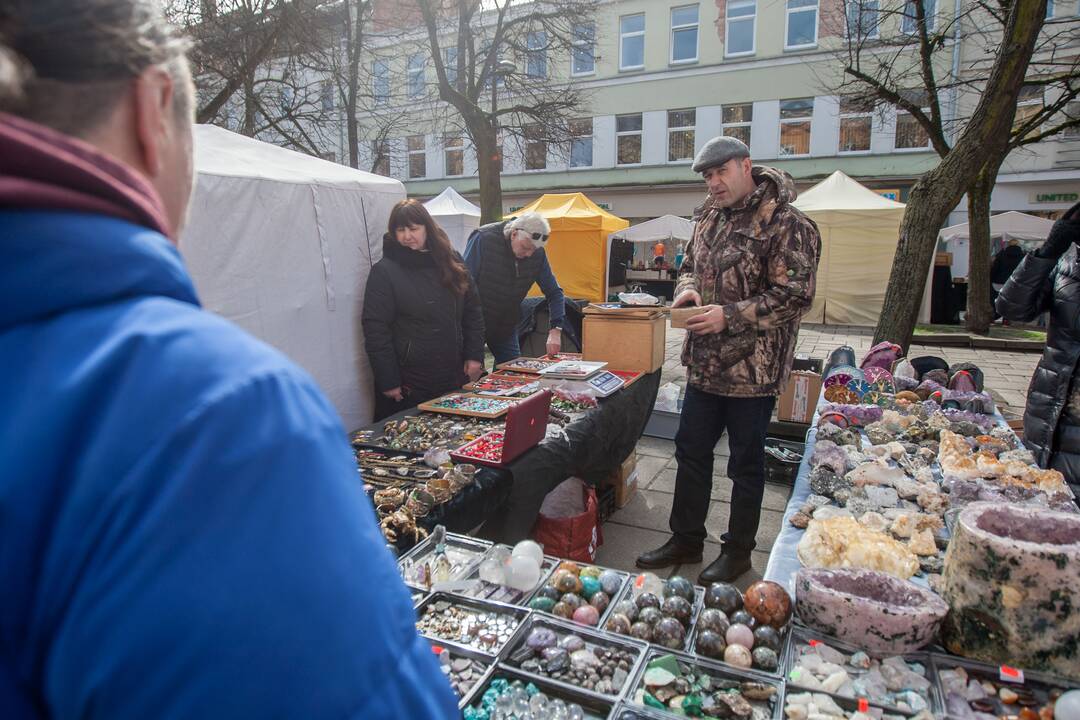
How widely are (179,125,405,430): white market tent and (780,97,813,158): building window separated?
17.6 m

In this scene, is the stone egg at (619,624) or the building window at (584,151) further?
the building window at (584,151)

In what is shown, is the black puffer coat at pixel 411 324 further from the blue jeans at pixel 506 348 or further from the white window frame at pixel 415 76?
the white window frame at pixel 415 76

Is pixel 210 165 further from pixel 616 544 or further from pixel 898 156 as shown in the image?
pixel 898 156

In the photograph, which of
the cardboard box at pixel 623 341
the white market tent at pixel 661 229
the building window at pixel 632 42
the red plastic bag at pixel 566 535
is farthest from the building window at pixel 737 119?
the red plastic bag at pixel 566 535

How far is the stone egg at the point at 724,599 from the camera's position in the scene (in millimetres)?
1560

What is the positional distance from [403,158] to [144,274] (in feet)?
86.6

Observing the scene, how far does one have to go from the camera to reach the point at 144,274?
0.50m

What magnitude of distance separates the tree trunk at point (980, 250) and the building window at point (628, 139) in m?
12.5

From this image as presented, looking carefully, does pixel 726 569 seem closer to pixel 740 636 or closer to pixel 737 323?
pixel 737 323

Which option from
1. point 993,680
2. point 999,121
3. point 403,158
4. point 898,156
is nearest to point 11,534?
point 993,680

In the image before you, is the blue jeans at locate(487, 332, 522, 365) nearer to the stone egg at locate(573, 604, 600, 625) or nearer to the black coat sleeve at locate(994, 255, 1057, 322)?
the black coat sleeve at locate(994, 255, 1057, 322)

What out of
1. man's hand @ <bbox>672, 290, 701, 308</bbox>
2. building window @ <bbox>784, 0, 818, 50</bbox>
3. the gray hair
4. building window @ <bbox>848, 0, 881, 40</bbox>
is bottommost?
man's hand @ <bbox>672, 290, 701, 308</bbox>

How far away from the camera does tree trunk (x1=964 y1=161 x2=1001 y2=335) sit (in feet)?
31.8

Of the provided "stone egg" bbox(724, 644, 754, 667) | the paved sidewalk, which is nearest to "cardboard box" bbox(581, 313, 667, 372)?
the paved sidewalk
